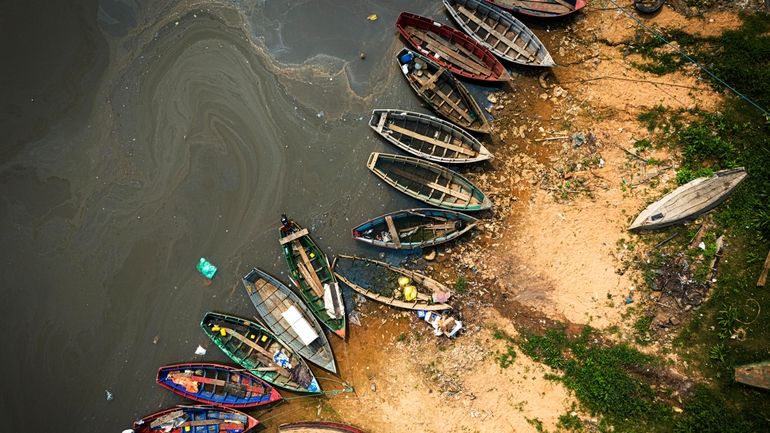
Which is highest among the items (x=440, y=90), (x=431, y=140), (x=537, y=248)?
(x=440, y=90)

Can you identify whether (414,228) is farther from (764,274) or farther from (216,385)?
(764,274)

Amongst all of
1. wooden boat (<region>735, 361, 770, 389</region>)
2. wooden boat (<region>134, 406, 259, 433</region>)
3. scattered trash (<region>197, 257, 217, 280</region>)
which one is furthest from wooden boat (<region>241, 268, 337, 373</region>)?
wooden boat (<region>735, 361, 770, 389</region>)

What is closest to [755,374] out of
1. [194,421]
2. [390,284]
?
[390,284]

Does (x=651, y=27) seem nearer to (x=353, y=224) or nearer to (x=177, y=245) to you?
(x=353, y=224)

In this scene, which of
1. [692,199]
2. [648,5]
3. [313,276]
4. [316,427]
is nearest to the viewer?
[692,199]

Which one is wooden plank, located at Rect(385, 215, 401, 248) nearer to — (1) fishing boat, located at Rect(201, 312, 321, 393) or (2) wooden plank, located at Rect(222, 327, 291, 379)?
(1) fishing boat, located at Rect(201, 312, 321, 393)
